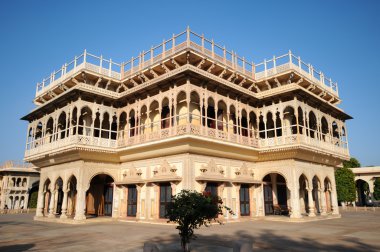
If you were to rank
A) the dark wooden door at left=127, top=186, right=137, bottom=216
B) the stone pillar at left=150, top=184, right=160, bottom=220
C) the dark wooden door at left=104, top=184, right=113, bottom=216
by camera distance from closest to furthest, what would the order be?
the stone pillar at left=150, top=184, right=160, bottom=220 < the dark wooden door at left=127, top=186, right=137, bottom=216 < the dark wooden door at left=104, top=184, right=113, bottom=216

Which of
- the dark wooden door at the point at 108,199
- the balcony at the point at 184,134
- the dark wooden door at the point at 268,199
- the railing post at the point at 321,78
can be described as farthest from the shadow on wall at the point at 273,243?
the railing post at the point at 321,78

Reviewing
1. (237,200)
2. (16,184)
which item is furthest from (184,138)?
(16,184)

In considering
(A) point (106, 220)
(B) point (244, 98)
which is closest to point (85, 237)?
(A) point (106, 220)

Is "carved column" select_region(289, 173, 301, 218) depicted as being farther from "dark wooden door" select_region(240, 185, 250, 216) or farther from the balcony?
"dark wooden door" select_region(240, 185, 250, 216)

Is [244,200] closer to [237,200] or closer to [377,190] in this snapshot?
[237,200]

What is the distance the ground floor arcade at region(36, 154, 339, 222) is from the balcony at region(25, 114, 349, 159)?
4.54 feet

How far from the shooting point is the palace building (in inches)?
733

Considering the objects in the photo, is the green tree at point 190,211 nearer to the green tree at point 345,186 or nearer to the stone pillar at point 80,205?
the stone pillar at point 80,205

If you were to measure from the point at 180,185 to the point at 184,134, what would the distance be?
3.08 metres

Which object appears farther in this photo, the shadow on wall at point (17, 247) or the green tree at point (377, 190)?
the green tree at point (377, 190)

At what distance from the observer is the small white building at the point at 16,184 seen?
1706 inches

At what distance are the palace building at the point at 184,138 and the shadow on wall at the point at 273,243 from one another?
5.63 metres

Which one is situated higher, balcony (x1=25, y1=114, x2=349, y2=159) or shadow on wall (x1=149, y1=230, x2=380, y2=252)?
balcony (x1=25, y1=114, x2=349, y2=159)

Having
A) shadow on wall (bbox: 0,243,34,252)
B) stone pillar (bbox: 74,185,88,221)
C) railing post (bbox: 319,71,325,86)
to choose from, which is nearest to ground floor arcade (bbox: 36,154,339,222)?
stone pillar (bbox: 74,185,88,221)
